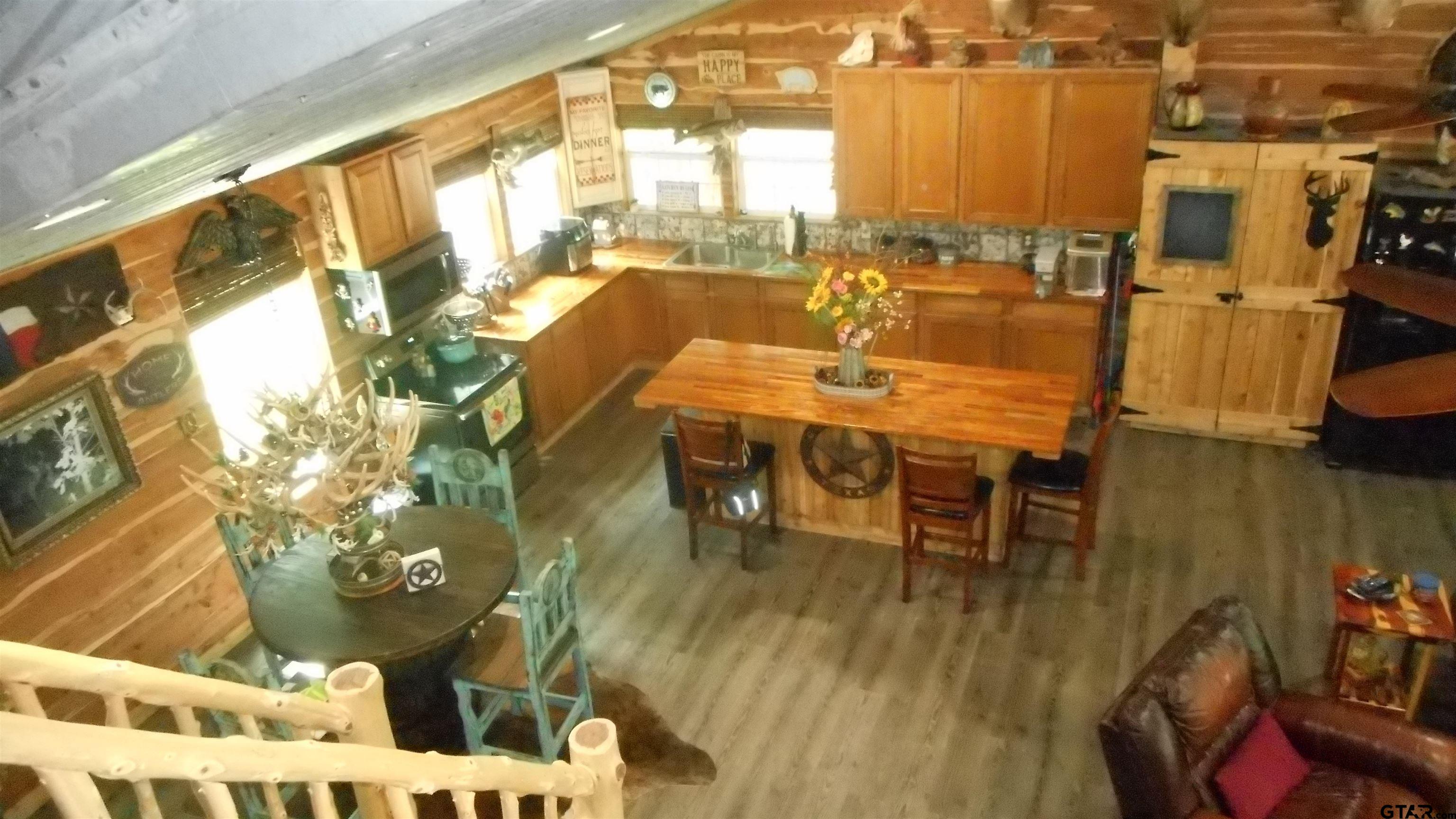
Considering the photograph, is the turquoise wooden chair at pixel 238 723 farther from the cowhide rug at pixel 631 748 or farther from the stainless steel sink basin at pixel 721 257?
the stainless steel sink basin at pixel 721 257

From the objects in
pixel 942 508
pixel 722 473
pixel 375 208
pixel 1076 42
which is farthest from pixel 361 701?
pixel 1076 42

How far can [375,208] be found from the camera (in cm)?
532

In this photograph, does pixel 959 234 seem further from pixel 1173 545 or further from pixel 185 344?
pixel 185 344

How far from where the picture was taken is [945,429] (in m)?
4.96

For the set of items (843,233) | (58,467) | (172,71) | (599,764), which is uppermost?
(172,71)

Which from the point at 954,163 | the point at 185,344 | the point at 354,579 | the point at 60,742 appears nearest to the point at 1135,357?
the point at 954,163

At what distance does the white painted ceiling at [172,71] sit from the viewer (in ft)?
3.07

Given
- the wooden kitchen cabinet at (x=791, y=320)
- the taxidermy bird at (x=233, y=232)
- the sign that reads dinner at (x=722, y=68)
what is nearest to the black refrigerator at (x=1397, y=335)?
the wooden kitchen cabinet at (x=791, y=320)

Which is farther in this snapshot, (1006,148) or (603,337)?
(603,337)

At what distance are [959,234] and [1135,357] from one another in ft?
4.80

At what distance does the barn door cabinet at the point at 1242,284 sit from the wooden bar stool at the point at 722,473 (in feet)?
8.55

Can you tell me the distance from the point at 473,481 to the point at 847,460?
1951mm

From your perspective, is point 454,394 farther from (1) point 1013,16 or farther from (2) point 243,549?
(1) point 1013,16

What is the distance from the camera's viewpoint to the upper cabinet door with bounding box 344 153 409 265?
517cm
